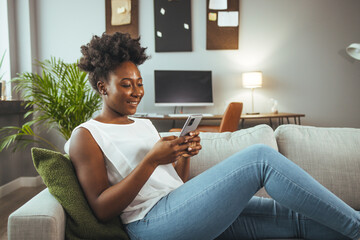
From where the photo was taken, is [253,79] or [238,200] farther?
[253,79]

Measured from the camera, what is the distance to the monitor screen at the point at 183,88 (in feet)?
12.9

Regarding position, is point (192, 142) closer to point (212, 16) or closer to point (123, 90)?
point (123, 90)

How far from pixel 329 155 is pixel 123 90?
39.3 inches

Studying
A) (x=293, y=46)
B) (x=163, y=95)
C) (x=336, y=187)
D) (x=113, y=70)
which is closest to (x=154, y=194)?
(x=113, y=70)

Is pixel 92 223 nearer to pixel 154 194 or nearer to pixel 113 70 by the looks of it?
pixel 154 194

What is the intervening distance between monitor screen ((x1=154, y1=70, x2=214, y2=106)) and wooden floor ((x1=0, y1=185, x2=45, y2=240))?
1.72m

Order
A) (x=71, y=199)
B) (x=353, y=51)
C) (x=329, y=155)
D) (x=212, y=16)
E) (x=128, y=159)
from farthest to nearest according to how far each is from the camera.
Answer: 1. (x=212, y=16)
2. (x=353, y=51)
3. (x=329, y=155)
4. (x=128, y=159)
5. (x=71, y=199)

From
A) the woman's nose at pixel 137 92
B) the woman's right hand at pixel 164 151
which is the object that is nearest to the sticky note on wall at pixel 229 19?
the woman's nose at pixel 137 92

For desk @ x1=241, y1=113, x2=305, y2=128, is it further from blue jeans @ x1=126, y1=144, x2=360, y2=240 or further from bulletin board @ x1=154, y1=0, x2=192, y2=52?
blue jeans @ x1=126, y1=144, x2=360, y2=240

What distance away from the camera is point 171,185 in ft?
3.95

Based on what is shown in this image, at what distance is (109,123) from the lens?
1.20m

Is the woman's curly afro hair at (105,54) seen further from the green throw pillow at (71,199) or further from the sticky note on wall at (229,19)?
the sticky note on wall at (229,19)

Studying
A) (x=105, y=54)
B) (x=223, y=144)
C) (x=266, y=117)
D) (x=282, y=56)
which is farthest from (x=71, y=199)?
(x=282, y=56)

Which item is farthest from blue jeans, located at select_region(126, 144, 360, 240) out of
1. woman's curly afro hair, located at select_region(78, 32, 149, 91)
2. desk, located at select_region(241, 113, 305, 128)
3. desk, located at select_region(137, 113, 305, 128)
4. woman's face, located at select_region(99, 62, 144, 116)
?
desk, located at select_region(241, 113, 305, 128)
